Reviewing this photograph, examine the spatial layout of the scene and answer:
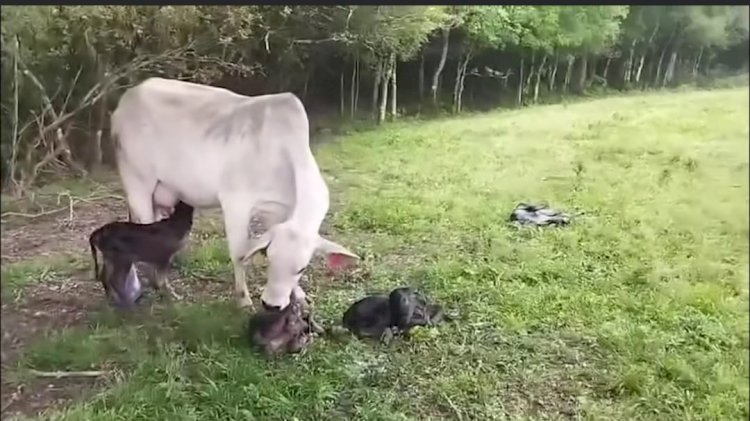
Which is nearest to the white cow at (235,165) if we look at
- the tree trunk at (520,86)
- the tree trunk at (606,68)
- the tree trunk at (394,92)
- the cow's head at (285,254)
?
the cow's head at (285,254)

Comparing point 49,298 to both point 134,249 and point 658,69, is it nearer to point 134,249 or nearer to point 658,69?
point 134,249

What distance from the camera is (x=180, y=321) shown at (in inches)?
42.3

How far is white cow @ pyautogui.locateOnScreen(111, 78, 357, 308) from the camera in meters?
1.05

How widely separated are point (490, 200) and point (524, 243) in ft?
0.23

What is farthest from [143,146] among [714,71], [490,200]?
[714,71]

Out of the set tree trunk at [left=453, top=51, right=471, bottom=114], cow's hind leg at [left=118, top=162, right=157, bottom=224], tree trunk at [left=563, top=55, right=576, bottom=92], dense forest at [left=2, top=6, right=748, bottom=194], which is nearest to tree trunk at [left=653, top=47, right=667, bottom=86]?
dense forest at [left=2, top=6, right=748, bottom=194]

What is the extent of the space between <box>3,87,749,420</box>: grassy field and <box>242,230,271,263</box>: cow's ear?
3 cm

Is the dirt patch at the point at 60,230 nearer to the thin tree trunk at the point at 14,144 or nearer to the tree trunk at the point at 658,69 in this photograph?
the thin tree trunk at the point at 14,144

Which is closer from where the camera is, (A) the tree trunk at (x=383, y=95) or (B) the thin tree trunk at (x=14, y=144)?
(B) the thin tree trunk at (x=14, y=144)

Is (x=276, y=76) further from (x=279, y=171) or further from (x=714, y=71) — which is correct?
(x=714, y=71)

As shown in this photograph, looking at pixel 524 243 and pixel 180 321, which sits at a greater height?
pixel 524 243

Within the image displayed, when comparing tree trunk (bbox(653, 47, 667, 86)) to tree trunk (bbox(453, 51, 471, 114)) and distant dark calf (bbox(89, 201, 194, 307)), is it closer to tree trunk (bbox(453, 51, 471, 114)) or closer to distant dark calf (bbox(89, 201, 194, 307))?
tree trunk (bbox(453, 51, 471, 114))

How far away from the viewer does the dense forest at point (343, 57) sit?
3.30ft

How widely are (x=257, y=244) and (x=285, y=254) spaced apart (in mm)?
38
